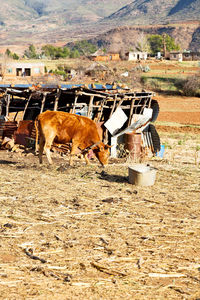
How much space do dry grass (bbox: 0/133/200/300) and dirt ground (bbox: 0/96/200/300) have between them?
0.01 meters

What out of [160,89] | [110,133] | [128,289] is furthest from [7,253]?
[160,89]

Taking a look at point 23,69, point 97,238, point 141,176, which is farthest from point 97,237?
point 23,69

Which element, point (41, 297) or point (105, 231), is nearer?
point (41, 297)

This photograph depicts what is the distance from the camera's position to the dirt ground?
5074 mm

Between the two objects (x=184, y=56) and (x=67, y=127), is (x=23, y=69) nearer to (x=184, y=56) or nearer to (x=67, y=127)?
(x=184, y=56)

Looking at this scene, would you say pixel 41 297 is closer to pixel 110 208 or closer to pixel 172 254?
pixel 172 254

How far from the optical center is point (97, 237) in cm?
648

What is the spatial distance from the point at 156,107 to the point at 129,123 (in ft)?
6.99

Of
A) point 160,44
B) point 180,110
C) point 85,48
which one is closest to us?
point 180,110

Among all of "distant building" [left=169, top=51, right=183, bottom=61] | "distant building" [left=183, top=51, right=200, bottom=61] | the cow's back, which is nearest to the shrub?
the cow's back

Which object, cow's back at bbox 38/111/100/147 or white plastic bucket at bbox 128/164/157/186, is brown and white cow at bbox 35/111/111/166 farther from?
white plastic bucket at bbox 128/164/157/186

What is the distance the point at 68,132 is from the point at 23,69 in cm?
5055

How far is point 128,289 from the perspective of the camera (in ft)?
16.5

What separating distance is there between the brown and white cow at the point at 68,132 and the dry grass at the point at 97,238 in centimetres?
166
